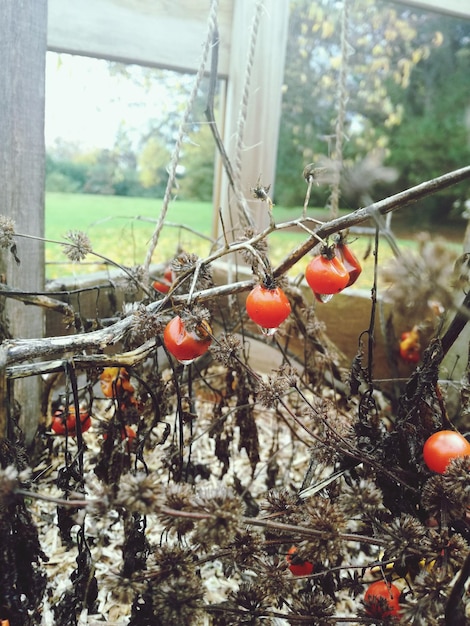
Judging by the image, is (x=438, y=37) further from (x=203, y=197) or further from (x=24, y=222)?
(x=24, y=222)

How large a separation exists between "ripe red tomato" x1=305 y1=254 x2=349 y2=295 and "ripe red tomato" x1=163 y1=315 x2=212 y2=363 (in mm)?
176

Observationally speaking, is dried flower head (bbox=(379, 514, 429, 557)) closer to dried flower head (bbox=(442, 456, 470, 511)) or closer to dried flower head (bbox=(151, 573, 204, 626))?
dried flower head (bbox=(442, 456, 470, 511))

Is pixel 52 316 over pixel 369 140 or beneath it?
beneath

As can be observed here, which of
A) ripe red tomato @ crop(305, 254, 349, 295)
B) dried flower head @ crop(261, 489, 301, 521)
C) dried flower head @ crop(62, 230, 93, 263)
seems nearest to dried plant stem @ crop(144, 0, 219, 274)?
dried flower head @ crop(62, 230, 93, 263)

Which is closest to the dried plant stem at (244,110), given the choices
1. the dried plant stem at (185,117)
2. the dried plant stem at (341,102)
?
the dried plant stem at (185,117)

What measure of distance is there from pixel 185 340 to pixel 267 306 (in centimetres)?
13

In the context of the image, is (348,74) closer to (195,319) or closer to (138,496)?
(195,319)

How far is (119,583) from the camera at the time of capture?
0.58m

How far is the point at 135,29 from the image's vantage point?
158cm

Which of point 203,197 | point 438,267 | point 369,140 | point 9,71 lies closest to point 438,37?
point 369,140

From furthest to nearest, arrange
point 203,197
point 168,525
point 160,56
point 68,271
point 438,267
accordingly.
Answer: point 203,197 < point 68,271 < point 160,56 < point 168,525 < point 438,267

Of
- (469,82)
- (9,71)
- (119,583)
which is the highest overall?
(469,82)

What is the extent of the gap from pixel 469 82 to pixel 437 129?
42 centimetres

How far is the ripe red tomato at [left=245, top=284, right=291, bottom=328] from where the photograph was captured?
74 centimetres
